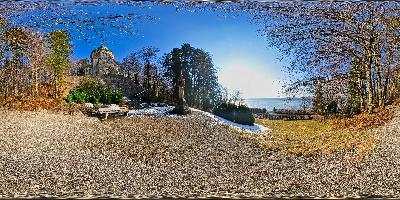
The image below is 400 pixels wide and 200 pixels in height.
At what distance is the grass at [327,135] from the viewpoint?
2918mm

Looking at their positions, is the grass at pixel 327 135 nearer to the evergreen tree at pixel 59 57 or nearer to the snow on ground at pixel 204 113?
the snow on ground at pixel 204 113

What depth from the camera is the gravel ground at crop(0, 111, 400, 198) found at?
289cm

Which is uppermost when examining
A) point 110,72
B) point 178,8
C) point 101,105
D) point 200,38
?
point 178,8

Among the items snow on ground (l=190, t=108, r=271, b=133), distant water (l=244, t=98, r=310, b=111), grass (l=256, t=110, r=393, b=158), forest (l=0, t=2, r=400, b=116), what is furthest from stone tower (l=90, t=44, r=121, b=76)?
grass (l=256, t=110, r=393, b=158)

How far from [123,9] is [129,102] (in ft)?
2.13

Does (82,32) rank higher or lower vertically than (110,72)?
higher

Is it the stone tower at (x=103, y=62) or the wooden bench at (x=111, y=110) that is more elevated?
the stone tower at (x=103, y=62)

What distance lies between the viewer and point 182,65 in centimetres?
280

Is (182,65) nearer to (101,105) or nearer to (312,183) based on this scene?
(101,105)

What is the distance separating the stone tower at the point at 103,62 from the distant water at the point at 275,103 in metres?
0.89

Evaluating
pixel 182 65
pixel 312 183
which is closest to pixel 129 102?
pixel 182 65

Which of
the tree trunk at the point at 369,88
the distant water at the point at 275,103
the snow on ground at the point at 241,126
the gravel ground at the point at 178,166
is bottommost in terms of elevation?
the gravel ground at the point at 178,166

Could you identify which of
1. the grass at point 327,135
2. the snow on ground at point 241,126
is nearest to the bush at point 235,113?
the snow on ground at point 241,126

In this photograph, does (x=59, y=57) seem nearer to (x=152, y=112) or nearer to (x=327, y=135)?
(x=152, y=112)
